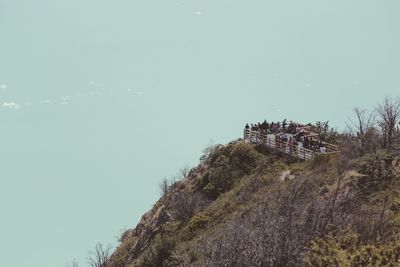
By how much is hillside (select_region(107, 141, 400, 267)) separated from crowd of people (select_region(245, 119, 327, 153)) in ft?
4.24

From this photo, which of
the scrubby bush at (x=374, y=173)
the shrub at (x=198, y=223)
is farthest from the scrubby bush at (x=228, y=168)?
the scrubby bush at (x=374, y=173)

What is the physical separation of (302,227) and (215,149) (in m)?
31.7

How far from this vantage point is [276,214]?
60.1 feet

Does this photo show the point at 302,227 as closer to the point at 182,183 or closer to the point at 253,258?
the point at 253,258

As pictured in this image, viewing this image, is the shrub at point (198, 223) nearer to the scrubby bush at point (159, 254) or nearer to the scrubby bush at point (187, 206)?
the scrubby bush at point (159, 254)

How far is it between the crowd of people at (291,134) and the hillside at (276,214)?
1.29 metres

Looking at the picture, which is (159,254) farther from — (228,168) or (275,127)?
(275,127)

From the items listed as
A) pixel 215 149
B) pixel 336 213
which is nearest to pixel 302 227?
pixel 336 213

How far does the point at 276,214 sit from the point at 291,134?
27.5m

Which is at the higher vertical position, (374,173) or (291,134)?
(291,134)

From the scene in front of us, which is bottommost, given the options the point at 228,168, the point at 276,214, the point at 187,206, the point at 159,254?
the point at 276,214

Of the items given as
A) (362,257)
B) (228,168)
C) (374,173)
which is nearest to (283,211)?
(362,257)

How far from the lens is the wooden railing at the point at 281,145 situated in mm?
38953

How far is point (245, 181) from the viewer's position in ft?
130
